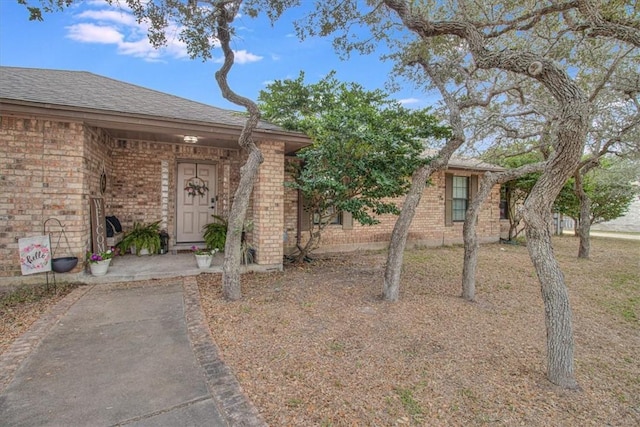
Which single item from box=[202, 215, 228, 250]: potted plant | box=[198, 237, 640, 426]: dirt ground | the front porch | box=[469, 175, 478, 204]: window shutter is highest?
box=[469, 175, 478, 204]: window shutter

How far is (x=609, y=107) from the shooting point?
729 cm

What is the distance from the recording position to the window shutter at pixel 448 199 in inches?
414

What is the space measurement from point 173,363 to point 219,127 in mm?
3823

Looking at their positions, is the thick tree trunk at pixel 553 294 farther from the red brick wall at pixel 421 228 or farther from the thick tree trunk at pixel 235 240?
the red brick wall at pixel 421 228

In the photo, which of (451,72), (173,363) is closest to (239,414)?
(173,363)

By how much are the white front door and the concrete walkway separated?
11.3ft

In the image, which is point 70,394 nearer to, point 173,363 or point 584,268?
point 173,363

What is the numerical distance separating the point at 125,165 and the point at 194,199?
154 cm

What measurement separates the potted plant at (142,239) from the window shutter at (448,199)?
28.4ft

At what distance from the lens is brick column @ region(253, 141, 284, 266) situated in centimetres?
582

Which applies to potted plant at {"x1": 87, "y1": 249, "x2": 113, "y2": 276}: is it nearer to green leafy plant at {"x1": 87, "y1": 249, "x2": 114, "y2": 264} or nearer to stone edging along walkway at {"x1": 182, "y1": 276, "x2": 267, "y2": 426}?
green leafy plant at {"x1": 87, "y1": 249, "x2": 114, "y2": 264}

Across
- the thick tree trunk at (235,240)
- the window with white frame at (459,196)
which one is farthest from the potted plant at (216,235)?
the window with white frame at (459,196)

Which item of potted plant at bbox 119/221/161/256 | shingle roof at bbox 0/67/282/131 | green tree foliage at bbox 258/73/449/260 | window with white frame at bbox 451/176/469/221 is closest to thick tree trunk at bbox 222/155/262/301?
green tree foliage at bbox 258/73/449/260

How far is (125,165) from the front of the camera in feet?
21.7
